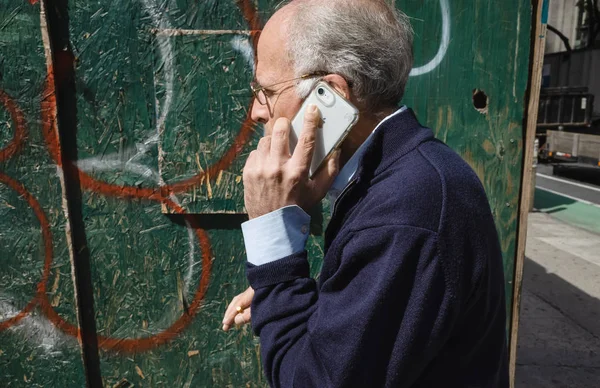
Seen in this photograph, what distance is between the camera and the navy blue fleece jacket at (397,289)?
1.05 meters

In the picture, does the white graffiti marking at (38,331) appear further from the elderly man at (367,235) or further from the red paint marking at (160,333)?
the elderly man at (367,235)

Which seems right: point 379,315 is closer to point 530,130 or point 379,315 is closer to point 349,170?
point 349,170

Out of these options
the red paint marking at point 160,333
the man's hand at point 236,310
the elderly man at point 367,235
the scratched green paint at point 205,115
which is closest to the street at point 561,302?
the red paint marking at point 160,333

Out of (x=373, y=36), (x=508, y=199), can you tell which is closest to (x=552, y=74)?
(x=508, y=199)

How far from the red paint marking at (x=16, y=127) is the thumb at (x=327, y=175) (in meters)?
1.75

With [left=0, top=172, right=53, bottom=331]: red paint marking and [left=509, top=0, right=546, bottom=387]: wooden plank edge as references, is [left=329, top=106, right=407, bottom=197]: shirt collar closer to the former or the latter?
[left=509, top=0, right=546, bottom=387]: wooden plank edge

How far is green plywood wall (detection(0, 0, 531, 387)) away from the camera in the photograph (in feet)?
7.67

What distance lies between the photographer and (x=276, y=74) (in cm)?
140

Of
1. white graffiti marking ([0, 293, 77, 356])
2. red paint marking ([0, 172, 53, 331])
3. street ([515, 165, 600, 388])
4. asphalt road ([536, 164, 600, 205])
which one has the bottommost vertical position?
asphalt road ([536, 164, 600, 205])

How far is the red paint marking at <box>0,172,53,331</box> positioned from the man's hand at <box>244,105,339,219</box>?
163 centimetres

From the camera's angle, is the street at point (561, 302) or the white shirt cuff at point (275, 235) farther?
the street at point (561, 302)

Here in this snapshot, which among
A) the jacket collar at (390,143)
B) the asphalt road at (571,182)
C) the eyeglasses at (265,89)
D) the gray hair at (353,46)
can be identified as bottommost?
the asphalt road at (571,182)

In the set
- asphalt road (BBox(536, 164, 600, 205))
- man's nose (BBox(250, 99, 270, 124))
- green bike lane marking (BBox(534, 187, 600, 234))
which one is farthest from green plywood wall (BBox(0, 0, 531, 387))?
asphalt road (BBox(536, 164, 600, 205))

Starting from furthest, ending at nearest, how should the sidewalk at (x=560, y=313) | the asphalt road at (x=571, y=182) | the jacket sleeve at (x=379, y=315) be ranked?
the asphalt road at (x=571, y=182), the sidewalk at (x=560, y=313), the jacket sleeve at (x=379, y=315)
